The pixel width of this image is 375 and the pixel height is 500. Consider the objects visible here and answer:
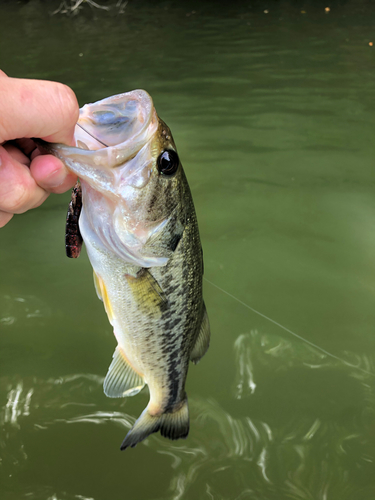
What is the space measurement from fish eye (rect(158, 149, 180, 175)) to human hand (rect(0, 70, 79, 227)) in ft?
0.91

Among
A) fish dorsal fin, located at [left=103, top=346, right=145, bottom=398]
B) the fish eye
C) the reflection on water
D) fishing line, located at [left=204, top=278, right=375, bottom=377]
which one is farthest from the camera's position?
fishing line, located at [left=204, top=278, right=375, bottom=377]

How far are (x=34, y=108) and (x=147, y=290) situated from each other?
0.76m

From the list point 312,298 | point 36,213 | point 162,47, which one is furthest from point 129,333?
point 162,47

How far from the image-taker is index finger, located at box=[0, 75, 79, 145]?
0.93 meters

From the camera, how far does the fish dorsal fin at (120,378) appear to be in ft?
5.84

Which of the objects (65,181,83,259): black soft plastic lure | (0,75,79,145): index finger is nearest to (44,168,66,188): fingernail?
(0,75,79,145): index finger

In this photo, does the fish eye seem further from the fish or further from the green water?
the green water

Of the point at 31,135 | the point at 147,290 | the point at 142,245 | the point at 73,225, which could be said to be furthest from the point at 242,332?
the point at 31,135

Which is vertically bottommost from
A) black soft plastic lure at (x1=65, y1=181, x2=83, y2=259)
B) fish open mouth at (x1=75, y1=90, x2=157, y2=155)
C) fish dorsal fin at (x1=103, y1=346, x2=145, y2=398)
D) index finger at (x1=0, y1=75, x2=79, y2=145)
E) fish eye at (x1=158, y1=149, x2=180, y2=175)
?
fish dorsal fin at (x1=103, y1=346, x2=145, y2=398)

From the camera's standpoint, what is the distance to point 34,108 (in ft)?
3.15

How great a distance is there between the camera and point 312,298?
3229 millimetres

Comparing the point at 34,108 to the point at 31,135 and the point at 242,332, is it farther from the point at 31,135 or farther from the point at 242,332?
the point at 242,332

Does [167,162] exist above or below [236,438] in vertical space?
above

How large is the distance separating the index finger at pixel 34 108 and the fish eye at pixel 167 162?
0.34 metres
